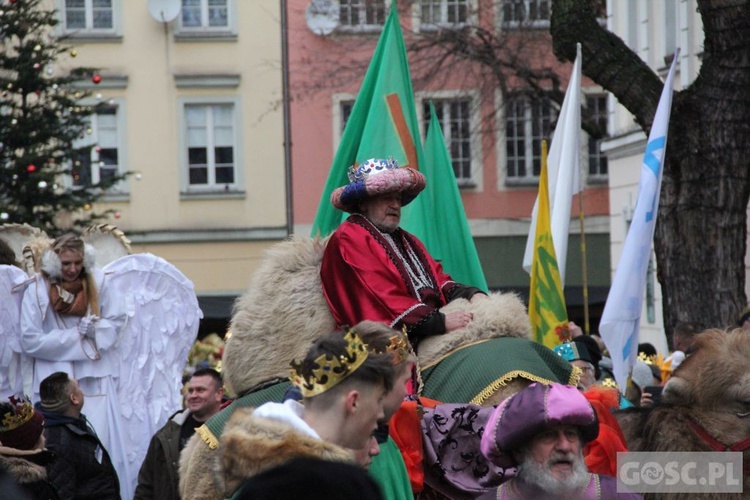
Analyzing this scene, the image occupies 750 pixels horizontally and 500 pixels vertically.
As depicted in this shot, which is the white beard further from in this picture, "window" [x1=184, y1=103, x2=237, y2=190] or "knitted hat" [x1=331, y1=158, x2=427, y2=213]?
"window" [x1=184, y1=103, x2=237, y2=190]

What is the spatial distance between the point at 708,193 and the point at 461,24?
1452 centimetres

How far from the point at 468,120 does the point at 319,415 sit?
23.2 meters

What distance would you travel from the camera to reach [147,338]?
31.0ft

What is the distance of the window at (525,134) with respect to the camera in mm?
26381

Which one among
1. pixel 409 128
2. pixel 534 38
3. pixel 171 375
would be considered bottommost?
pixel 171 375

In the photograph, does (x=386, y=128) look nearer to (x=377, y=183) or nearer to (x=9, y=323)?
(x=377, y=183)

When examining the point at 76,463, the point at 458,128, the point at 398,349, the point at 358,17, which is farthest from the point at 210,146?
the point at 398,349

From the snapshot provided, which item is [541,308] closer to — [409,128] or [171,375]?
[409,128]

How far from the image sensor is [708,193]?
A: 1195 cm

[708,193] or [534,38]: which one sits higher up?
[534,38]

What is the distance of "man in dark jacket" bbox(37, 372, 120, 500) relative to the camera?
781cm

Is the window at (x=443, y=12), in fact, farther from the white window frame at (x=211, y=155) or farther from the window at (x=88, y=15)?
the window at (x=88, y=15)

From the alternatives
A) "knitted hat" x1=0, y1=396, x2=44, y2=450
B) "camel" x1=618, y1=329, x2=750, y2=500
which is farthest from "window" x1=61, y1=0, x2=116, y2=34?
"camel" x1=618, y1=329, x2=750, y2=500

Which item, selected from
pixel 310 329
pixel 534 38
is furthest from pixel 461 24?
pixel 310 329
